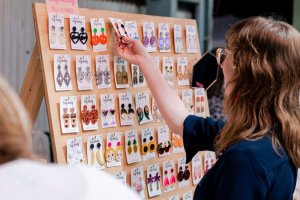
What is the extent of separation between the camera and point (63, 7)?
192 cm

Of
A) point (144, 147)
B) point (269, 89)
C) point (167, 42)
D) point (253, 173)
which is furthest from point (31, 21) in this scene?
point (253, 173)

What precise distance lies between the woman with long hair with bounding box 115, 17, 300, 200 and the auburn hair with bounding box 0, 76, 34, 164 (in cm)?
81

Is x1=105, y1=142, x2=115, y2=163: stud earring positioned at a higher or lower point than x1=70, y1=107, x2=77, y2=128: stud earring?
lower

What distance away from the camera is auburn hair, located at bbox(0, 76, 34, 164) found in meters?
0.82

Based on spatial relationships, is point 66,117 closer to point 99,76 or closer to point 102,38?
point 99,76

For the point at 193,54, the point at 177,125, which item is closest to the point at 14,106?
the point at 177,125

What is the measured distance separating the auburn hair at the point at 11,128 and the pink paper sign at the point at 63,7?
1080 mm

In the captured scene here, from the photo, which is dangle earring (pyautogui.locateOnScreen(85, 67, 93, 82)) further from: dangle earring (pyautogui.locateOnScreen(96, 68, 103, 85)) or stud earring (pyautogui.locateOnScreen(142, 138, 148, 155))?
stud earring (pyautogui.locateOnScreen(142, 138, 148, 155))

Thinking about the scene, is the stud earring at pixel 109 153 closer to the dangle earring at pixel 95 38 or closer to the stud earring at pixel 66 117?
the stud earring at pixel 66 117

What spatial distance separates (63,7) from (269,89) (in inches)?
33.3

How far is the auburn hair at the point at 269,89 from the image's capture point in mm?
1577

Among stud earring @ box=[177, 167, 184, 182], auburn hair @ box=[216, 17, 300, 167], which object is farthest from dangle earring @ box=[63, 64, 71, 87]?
stud earring @ box=[177, 167, 184, 182]

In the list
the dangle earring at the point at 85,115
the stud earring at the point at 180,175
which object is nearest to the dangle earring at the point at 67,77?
the dangle earring at the point at 85,115

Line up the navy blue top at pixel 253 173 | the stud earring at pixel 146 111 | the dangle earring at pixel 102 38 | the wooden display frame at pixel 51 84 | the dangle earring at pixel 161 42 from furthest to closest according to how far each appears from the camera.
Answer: the dangle earring at pixel 161 42
the stud earring at pixel 146 111
the dangle earring at pixel 102 38
the wooden display frame at pixel 51 84
the navy blue top at pixel 253 173
